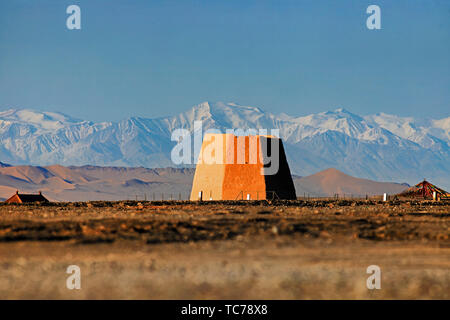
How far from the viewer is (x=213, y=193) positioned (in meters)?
75.7

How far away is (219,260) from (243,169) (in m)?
59.6

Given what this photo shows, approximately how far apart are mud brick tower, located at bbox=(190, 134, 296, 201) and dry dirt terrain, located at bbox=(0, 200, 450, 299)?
5217 centimetres

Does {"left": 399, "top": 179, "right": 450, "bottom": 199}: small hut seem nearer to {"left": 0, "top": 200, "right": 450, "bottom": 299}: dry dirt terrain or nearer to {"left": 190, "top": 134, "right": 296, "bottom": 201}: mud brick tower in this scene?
{"left": 190, "top": 134, "right": 296, "bottom": 201}: mud brick tower

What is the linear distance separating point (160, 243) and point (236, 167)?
57752mm

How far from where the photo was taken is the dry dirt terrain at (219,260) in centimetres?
1276

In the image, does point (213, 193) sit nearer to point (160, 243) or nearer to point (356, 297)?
point (160, 243)

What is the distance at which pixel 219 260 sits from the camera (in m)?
15.2

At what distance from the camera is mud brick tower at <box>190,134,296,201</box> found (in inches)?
2916
